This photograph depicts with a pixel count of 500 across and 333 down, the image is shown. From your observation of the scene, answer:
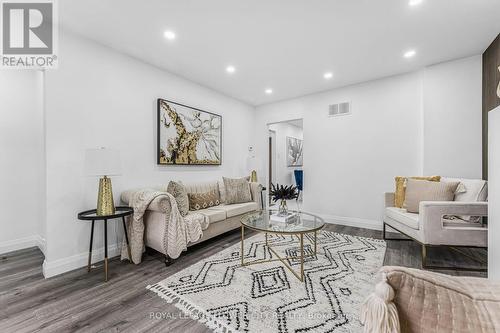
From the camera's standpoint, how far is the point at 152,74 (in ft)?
10.5

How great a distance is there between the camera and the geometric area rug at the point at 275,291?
1.52 m

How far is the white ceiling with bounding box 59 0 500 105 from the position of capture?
2072 mm

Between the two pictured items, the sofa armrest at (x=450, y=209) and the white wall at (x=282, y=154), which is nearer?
the sofa armrest at (x=450, y=209)

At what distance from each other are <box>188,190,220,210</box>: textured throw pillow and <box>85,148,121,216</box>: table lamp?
1.05m

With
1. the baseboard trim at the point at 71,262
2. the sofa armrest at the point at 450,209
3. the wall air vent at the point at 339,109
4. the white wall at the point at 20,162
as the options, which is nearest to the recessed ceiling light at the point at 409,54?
the wall air vent at the point at 339,109

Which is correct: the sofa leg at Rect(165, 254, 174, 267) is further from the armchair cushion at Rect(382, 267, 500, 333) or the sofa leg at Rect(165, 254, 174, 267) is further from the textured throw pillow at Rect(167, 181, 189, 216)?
the armchair cushion at Rect(382, 267, 500, 333)

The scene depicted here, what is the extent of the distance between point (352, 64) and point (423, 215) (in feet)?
7.28

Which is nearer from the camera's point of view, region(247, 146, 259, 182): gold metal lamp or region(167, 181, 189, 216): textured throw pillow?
region(167, 181, 189, 216): textured throw pillow

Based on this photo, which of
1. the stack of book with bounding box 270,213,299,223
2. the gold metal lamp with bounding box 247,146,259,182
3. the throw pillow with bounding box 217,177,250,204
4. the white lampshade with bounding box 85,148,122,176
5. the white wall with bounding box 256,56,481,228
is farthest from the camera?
the gold metal lamp with bounding box 247,146,259,182

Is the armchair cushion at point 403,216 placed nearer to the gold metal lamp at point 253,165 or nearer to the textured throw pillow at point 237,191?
the textured throw pillow at point 237,191

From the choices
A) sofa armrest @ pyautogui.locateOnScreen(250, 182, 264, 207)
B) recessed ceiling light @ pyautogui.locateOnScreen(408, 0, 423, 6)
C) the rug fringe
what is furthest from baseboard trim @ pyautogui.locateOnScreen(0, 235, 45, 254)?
recessed ceiling light @ pyautogui.locateOnScreen(408, 0, 423, 6)

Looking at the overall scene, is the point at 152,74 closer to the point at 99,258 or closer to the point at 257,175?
the point at 99,258

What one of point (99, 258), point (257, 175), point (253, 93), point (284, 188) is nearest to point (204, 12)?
point (284, 188)

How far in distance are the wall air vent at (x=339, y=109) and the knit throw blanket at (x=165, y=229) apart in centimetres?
326
